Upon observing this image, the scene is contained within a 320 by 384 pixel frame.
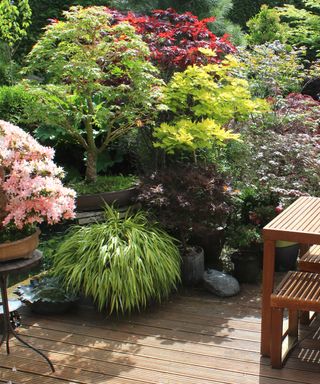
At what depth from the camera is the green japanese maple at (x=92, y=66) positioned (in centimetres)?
429

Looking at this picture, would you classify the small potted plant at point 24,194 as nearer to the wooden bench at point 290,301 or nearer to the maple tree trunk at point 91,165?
the wooden bench at point 290,301

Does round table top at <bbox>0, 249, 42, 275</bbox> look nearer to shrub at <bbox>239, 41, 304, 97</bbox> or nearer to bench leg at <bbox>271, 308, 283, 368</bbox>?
bench leg at <bbox>271, 308, 283, 368</bbox>

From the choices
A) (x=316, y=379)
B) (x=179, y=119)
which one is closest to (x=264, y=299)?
(x=316, y=379)

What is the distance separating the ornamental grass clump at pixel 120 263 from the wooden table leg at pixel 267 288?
3.10 feet

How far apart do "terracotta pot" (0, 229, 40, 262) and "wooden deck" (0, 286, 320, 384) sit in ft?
2.29

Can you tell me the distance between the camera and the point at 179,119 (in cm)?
504

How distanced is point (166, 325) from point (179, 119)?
2049 millimetres

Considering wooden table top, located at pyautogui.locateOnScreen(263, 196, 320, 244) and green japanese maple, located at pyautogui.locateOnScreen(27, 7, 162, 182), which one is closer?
wooden table top, located at pyautogui.locateOnScreen(263, 196, 320, 244)

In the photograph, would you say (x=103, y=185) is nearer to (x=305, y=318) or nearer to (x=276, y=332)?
(x=305, y=318)

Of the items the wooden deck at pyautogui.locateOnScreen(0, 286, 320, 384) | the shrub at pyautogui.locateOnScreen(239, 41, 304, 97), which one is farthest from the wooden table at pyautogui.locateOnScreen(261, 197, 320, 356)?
the shrub at pyautogui.locateOnScreen(239, 41, 304, 97)

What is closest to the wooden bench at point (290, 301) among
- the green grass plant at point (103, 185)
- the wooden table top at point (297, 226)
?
the wooden table top at point (297, 226)

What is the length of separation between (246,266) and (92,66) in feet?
6.57

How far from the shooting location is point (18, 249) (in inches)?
114

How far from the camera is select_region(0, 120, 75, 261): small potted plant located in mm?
2867
